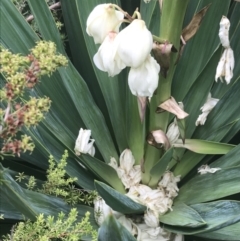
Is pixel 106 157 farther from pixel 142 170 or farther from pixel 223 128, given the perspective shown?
pixel 223 128

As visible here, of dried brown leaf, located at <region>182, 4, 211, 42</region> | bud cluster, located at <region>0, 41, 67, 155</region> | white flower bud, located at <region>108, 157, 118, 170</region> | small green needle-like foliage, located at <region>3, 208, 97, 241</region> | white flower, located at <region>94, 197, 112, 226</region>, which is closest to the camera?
bud cluster, located at <region>0, 41, 67, 155</region>

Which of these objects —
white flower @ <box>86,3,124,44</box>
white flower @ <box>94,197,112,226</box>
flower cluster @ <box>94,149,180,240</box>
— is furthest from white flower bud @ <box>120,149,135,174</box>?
white flower @ <box>86,3,124,44</box>

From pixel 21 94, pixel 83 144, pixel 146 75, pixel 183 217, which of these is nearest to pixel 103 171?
pixel 83 144

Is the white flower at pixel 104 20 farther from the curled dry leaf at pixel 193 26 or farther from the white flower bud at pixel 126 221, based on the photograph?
the white flower bud at pixel 126 221

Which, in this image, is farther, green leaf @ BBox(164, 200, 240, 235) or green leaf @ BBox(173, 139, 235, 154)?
green leaf @ BBox(173, 139, 235, 154)

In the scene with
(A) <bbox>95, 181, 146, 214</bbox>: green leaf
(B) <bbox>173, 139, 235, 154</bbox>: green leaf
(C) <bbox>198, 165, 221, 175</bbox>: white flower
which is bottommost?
(A) <bbox>95, 181, 146, 214</bbox>: green leaf

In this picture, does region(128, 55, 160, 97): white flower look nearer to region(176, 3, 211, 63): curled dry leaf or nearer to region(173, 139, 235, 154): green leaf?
region(176, 3, 211, 63): curled dry leaf

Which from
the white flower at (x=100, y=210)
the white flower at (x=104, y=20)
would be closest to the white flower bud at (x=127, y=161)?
the white flower at (x=100, y=210)

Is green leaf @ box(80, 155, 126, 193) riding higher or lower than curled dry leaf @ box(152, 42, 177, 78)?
lower
